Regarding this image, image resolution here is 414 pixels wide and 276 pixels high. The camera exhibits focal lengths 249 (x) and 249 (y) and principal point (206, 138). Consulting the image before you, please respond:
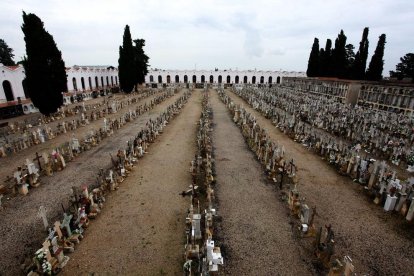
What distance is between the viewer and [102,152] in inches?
540

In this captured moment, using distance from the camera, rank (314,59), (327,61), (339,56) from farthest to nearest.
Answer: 1. (314,59)
2. (327,61)
3. (339,56)

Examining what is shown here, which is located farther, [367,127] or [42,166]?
[367,127]

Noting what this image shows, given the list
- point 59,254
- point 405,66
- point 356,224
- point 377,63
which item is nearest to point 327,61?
point 377,63

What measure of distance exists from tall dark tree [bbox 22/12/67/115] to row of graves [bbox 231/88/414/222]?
65.4 ft

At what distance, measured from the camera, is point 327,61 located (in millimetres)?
44344

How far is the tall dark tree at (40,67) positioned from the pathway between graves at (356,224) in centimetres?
2244

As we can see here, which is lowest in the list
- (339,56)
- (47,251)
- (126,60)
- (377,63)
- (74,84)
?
(47,251)

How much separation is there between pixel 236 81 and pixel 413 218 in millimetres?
61691

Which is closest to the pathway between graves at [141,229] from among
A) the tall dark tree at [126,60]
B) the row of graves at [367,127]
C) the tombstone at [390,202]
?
the tombstone at [390,202]

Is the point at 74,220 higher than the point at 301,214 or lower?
lower

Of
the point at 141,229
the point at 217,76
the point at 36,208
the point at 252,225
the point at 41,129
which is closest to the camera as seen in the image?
the point at 141,229

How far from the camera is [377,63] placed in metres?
33.8

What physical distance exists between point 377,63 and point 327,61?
11.2 meters

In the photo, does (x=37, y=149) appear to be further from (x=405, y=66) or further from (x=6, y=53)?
(x=405, y=66)
